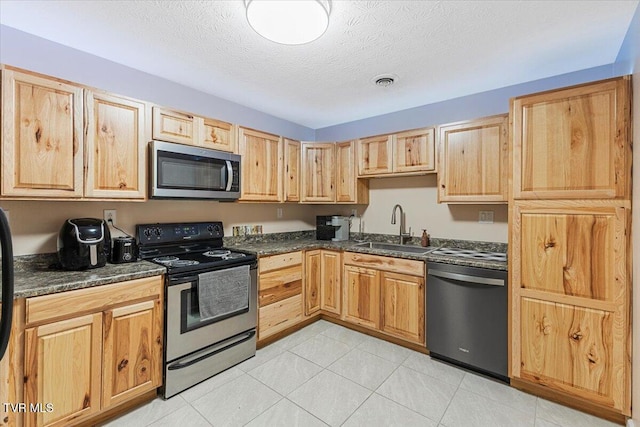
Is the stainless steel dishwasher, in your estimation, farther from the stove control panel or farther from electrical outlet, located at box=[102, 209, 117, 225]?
electrical outlet, located at box=[102, 209, 117, 225]

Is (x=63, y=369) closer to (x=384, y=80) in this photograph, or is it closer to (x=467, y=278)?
(x=467, y=278)

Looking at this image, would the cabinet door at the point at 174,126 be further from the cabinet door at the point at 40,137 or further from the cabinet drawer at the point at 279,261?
the cabinet drawer at the point at 279,261

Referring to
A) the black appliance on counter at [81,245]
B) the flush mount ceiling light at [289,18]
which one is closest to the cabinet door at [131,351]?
the black appliance on counter at [81,245]

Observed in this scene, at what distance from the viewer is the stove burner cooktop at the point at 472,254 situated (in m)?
2.43

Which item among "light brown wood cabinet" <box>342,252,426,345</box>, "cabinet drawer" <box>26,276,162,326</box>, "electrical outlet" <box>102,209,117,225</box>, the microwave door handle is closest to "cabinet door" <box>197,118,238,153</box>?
the microwave door handle

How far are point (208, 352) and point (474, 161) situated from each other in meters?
2.71

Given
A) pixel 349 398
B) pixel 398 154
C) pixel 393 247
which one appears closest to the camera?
pixel 349 398

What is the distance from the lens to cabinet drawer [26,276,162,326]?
1480 millimetres

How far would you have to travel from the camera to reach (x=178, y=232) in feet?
8.46

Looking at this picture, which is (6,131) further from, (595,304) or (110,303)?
(595,304)

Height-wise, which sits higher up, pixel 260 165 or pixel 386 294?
pixel 260 165

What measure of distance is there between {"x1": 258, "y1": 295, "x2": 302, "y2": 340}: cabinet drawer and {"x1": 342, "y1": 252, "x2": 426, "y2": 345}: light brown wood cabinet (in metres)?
0.52

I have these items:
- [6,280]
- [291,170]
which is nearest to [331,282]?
[291,170]

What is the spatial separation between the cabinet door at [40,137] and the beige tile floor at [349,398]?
5.00 feet
